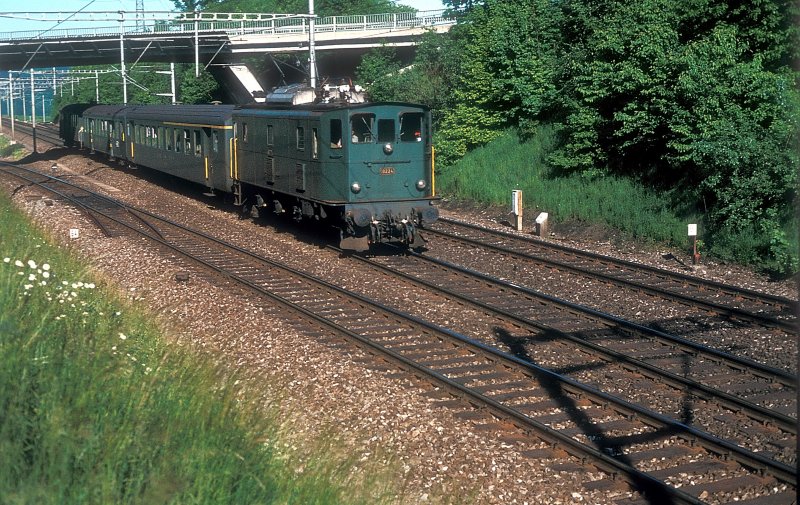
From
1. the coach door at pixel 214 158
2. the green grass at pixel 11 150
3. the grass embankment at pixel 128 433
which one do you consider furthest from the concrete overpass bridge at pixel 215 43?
the grass embankment at pixel 128 433

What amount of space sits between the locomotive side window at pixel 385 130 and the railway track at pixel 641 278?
2830 millimetres

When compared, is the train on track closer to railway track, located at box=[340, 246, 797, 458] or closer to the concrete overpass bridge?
railway track, located at box=[340, 246, 797, 458]

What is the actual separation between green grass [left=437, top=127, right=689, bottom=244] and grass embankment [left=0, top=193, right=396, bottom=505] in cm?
1375

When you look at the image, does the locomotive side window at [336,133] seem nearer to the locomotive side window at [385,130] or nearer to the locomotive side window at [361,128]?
the locomotive side window at [361,128]

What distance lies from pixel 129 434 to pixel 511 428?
14.3ft

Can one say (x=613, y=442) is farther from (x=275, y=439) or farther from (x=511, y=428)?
(x=275, y=439)

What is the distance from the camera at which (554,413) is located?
8.70 meters

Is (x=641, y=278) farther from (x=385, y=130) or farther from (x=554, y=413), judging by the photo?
(x=554, y=413)

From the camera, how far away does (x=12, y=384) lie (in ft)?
15.8

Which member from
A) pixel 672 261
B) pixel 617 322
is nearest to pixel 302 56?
pixel 672 261

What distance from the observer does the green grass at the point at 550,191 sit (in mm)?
18953

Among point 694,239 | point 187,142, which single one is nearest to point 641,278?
point 694,239

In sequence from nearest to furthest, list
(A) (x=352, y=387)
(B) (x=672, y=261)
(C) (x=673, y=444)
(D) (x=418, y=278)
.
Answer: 1. (C) (x=673, y=444)
2. (A) (x=352, y=387)
3. (D) (x=418, y=278)
4. (B) (x=672, y=261)

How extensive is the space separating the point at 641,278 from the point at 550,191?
770 cm
